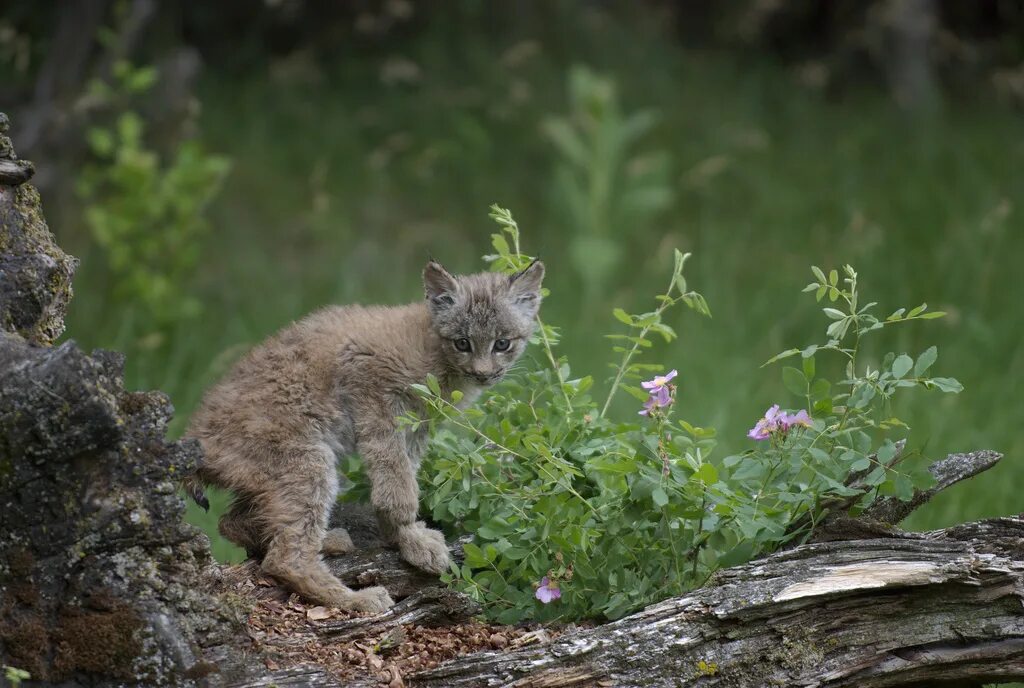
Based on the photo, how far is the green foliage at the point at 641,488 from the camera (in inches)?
152

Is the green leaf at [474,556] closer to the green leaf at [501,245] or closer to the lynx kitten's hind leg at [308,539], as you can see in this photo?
the lynx kitten's hind leg at [308,539]

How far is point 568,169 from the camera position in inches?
377

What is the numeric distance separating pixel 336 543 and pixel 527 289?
1.32m

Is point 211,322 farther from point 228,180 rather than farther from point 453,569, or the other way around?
point 453,569

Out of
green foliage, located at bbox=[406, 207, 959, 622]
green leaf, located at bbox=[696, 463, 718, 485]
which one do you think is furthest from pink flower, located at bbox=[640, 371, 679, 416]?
green leaf, located at bbox=[696, 463, 718, 485]

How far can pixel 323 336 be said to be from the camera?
4.79 meters

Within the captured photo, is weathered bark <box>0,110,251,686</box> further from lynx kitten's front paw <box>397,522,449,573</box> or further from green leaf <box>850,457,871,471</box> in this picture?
green leaf <box>850,457,871,471</box>

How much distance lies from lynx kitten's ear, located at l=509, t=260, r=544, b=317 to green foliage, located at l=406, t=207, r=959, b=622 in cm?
70

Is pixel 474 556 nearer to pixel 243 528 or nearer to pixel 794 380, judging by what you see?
pixel 243 528

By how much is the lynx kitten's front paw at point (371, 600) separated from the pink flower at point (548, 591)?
530 mm

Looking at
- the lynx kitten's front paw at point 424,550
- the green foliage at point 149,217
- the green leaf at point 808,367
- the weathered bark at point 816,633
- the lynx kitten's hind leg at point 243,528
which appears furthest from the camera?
the green foliage at point 149,217

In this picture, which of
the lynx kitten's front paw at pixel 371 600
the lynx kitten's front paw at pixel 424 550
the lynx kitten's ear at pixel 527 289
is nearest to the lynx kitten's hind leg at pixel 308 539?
the lynx kitten's front paw at pixel 371 600

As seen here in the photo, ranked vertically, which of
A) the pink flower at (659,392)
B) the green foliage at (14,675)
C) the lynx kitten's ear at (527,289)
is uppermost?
the lynx kitten's ear at (527,289)

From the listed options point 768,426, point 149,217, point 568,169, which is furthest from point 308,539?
point 568,169
